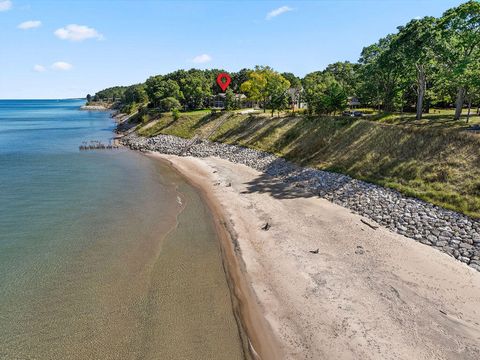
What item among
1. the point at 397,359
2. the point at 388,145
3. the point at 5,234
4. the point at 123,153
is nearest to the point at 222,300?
the point at 397,359

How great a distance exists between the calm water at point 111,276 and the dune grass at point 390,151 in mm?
21801

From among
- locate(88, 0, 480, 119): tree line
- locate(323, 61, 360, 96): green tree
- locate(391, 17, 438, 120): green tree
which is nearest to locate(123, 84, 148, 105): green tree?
locate(88, 0, 480, 119): tree line

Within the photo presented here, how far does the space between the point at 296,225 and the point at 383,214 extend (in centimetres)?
896

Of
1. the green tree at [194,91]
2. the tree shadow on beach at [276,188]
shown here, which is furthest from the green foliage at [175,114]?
the tree shadow on beach at [276,188]

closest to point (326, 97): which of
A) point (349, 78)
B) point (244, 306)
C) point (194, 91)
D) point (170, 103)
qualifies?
point (349, 78)

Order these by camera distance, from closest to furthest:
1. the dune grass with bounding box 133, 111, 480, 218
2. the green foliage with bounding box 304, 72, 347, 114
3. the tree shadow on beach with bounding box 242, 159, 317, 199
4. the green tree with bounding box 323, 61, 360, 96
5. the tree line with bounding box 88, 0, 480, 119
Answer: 1. the dune grass with bounding box 133, 111, 480, 218
2. the tree shadow on beach with bounding box 242, 159, 317, 199
3. the tree line with bounding box 88, 0, 480, 119
4. the green foliage with bounding box 304, 72, 347, 114
5. the green tree with bounding box 323, 61, 360, 96

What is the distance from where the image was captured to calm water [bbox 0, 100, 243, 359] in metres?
15.5

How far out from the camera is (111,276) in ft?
69.6

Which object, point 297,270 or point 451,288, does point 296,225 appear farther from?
point 451,288

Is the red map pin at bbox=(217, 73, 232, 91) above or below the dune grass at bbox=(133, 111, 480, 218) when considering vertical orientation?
above

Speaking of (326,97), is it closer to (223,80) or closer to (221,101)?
(221,101)

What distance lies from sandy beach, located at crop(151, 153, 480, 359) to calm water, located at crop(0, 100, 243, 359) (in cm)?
283

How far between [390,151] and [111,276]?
120 feet

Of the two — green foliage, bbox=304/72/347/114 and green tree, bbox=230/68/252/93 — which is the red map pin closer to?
green tree, bbox=230/68/252/93
